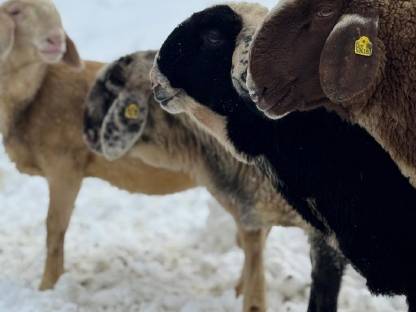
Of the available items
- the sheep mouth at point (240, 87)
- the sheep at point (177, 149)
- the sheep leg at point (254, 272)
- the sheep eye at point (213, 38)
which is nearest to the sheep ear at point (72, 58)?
the sheep at point (177, 149)

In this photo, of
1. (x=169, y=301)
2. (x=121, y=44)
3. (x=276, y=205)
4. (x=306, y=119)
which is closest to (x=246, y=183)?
(x=276, y=205)

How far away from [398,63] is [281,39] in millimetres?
439

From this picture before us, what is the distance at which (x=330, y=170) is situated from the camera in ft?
11.4

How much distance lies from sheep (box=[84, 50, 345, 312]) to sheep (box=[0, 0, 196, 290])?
50 cm

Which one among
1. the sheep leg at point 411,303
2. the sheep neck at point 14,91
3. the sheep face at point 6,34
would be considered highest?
the sheep leg at point 411,303

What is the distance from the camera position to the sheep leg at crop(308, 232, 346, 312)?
5168 mm

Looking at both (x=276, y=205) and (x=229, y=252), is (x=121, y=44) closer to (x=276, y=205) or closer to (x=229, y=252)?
(x=229, y=252)

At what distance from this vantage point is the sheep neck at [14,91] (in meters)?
6.86

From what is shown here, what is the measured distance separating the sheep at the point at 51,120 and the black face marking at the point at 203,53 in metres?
2.71

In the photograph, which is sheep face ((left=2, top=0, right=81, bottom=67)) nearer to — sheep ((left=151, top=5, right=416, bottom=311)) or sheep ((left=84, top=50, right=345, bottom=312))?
sheep ((left=84, top=50, right=345, bottom=312))

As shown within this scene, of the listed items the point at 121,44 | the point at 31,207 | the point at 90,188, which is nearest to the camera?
the point at 31,207

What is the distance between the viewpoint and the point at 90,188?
31.7 feet

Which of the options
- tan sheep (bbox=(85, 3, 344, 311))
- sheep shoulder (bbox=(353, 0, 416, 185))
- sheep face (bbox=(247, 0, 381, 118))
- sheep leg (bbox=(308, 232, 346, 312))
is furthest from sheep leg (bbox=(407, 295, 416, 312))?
tan sheep (bbox=(85, 3, 344, 311))

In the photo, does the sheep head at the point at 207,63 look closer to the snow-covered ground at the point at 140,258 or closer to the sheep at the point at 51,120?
the snow-covered ground at the point at 140,258
